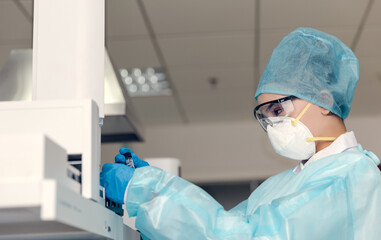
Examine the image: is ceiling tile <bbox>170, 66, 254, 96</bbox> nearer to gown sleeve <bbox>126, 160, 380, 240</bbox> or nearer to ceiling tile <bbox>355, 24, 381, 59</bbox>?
ceiling tile <bbox>355, 24, 381, 59</bbox>

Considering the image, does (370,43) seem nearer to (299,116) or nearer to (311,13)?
(311,13)

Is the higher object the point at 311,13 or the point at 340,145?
the point at 311,13

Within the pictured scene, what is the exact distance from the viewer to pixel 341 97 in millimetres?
1428

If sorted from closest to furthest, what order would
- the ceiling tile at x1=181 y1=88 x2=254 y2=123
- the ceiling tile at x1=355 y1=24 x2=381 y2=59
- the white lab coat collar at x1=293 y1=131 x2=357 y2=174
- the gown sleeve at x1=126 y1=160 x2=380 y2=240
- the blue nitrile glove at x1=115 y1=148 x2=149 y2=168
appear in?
1. the gown sleeve at x1=126 y1=160 x2=380 y2=240
2. the blue nitrile glove at x1=115 y1=148 x2=149 y2=168
3. the white lab coat collar at x1=293 y1=131 x2=357 y2=174
4. the ceiling tile at x1=355 y1=24 x2=381 y2=59
5. the ceiling tile at x1=181 y1=88 x2=254 y2=123

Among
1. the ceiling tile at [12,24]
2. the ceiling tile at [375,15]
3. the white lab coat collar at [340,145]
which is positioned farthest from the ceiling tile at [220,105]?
the white lab coat collar at [340,145]

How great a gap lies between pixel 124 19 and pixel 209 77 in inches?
40.9

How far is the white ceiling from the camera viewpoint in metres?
2.88

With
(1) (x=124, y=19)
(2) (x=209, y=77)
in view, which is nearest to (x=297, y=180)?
(1) (x=124, y=19)

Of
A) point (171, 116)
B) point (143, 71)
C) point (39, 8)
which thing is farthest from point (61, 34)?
point (171, 116)

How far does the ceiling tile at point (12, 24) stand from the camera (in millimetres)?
2891

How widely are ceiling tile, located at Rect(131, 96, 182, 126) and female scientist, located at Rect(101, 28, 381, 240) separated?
9.46 ft

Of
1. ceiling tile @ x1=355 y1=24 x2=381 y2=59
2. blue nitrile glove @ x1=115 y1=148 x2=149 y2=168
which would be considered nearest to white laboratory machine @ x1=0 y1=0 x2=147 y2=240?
blue nitrile glove @ x1=115 y1=148 x2=149 y2=168

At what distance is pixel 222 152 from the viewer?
5.00 meters

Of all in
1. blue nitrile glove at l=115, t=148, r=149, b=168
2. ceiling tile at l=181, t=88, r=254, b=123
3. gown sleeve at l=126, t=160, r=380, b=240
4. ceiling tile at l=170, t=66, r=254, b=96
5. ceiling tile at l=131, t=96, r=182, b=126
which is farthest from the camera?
ceiling tile at l=131, t=96, r=182, b=126
